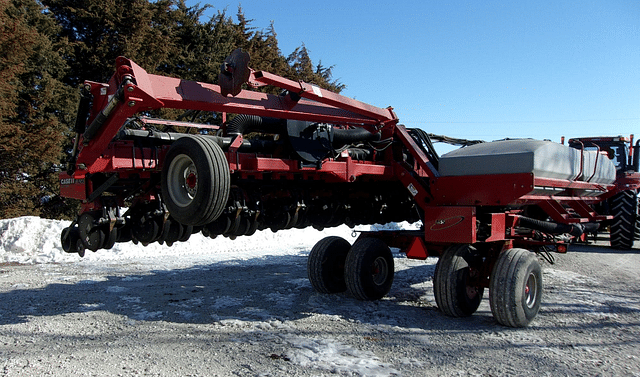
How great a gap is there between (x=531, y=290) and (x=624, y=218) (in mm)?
7961

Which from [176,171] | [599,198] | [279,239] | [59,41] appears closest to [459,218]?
[176,171]

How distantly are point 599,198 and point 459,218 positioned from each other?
423cm

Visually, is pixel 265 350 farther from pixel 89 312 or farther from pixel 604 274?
pixel 604 274

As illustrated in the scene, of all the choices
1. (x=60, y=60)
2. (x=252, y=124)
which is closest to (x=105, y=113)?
(x=252, y=124)

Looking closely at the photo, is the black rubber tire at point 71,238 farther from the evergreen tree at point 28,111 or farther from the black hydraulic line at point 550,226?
the evergreen tree at point 28,111

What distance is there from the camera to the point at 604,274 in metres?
8.56

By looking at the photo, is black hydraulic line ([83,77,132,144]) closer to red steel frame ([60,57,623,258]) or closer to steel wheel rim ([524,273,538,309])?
red steel frame ([60,57,623,258])

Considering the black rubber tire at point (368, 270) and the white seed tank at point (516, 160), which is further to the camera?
the black rubber tire at point (368, 270)

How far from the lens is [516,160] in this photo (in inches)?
216

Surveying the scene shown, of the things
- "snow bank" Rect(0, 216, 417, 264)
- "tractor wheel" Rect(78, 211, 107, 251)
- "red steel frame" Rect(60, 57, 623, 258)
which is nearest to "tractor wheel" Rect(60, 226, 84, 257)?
"tractor wheel" Rect(78, 211, 107, 251)

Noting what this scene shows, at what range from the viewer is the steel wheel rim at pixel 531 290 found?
5.53 metres

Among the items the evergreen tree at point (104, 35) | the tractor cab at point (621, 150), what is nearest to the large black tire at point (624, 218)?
the tractor cab at point (621, 150)

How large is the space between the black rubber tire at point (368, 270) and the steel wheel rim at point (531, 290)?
1.79 metres

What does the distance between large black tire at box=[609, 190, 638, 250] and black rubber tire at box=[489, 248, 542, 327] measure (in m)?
7.75
